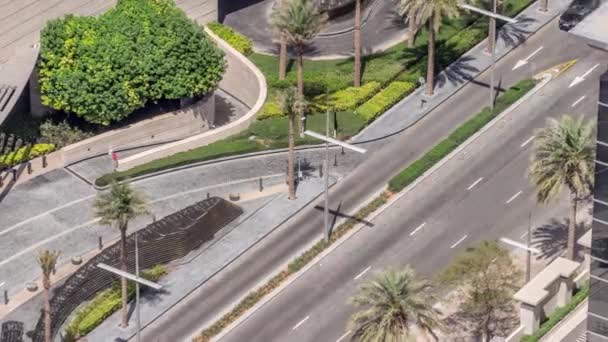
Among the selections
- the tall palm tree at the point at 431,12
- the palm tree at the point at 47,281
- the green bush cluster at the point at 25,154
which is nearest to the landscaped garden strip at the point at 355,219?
the tall palm tree at the point at 431,12

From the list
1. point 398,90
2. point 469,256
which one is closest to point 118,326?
point 469,256

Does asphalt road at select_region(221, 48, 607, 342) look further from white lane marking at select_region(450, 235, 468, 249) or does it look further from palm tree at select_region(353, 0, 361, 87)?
palm tree at select_region(353, 0, 361, 87)

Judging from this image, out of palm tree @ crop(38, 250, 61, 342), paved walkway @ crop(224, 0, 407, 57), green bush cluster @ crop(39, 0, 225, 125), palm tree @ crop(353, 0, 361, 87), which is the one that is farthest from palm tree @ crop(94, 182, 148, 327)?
paved walkway @ crop(224, 0, 407, 57)

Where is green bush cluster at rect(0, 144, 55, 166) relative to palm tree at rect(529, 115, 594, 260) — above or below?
below

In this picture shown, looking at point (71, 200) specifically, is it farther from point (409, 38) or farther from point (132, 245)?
point (409, 38)

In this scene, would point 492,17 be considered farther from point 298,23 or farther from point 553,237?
point 553,237

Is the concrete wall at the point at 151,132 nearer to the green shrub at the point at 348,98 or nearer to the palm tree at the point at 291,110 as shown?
the green shrub at the point at 348,98
